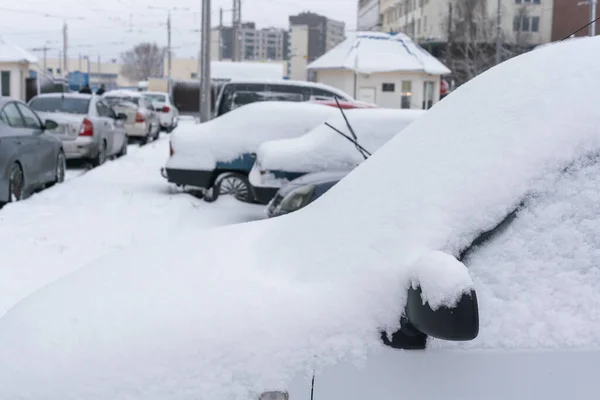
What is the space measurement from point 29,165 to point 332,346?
8.67 metres

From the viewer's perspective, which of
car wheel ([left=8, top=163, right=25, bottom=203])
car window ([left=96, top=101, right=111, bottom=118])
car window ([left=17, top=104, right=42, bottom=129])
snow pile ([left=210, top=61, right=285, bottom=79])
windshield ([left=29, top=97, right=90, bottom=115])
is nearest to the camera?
car wheel ([left=8, top=163, right=25, bottom=203])

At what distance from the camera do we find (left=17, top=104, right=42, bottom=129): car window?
10.5m

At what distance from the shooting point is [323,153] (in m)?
8.87

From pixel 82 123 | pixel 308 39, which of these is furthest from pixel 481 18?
pixel 308 39

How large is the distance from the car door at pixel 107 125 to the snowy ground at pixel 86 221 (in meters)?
2.09

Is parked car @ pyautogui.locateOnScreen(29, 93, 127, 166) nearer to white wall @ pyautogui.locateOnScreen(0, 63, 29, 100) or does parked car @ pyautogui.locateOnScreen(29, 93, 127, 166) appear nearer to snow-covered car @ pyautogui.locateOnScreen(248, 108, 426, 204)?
snow-covered car @ pyautogui.locateOnScreen(248, 108, 426, 204)

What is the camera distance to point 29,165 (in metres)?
10.1

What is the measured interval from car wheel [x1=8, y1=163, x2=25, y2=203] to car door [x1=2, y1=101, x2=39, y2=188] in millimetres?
75

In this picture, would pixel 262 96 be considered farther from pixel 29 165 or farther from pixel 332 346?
pixel 332 346

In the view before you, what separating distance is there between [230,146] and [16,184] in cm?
280

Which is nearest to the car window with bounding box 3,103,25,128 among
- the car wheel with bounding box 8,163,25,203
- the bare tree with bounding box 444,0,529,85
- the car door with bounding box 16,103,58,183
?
the car door with bounding box 16,103,58,183

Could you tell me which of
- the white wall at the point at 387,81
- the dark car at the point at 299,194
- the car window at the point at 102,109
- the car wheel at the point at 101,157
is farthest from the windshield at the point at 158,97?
the dark car at the point at 299,194

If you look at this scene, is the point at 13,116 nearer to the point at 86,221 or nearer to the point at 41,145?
the point at 41,145

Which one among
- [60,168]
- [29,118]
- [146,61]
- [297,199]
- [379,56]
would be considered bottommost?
[60,168]
